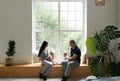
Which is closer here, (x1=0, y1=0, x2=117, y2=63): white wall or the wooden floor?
the wooden floor

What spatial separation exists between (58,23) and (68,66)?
151 centimetres

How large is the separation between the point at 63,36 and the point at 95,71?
1.76m

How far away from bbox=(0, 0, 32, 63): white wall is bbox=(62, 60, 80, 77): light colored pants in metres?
1.13

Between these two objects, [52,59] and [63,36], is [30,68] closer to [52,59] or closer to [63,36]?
[52,59]

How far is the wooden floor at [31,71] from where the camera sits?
21.4ft

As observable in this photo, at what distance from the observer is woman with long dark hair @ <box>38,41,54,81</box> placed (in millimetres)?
6328

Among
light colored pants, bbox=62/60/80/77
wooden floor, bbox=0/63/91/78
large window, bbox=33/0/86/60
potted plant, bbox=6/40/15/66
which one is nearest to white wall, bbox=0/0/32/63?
potted plant, bbox=6/40/15/66

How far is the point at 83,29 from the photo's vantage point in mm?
7188

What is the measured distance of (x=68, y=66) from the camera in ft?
20.4

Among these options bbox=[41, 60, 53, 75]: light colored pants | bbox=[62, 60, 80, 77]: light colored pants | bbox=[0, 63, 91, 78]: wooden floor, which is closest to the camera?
bbox=[62, 60, 80, 77]: light colored pants

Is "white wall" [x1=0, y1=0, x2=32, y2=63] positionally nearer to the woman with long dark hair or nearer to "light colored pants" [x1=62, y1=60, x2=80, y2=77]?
the woman with long dark hair

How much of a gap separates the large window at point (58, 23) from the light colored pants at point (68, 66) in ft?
2.76

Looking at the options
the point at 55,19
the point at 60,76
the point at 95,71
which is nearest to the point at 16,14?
the point at 55,19

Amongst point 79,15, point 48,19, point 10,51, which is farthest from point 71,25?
point 10,51
